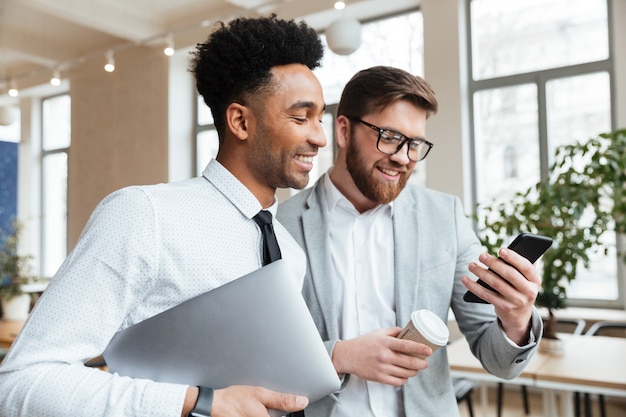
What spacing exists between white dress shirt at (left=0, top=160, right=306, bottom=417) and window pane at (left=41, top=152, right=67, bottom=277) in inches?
379

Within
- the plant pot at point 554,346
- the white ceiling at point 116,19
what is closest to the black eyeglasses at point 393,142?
the plant pot at point 554,346

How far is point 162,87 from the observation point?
7715 mm

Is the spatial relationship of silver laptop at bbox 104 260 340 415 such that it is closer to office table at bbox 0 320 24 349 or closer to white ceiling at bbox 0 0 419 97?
office table at bbox 0 320 24 349

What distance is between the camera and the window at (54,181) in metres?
9.80

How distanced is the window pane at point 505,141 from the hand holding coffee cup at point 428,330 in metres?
4.57

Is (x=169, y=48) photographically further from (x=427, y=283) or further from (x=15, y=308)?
(x=427, y=283)

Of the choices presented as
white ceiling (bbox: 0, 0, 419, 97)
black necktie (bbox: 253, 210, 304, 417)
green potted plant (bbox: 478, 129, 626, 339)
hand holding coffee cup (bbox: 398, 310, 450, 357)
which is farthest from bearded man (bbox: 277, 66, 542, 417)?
white ceiling (bbox: 0, 0, 419, 97)

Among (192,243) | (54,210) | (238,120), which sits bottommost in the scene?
(192,243)

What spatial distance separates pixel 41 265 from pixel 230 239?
10.2 m

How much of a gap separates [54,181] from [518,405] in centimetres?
837

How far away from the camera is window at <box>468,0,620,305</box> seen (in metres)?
5.02

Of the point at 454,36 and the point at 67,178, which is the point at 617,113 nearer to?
the point at 454,36

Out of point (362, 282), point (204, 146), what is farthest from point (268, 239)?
point (204, 146)

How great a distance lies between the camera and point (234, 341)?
923 mm
